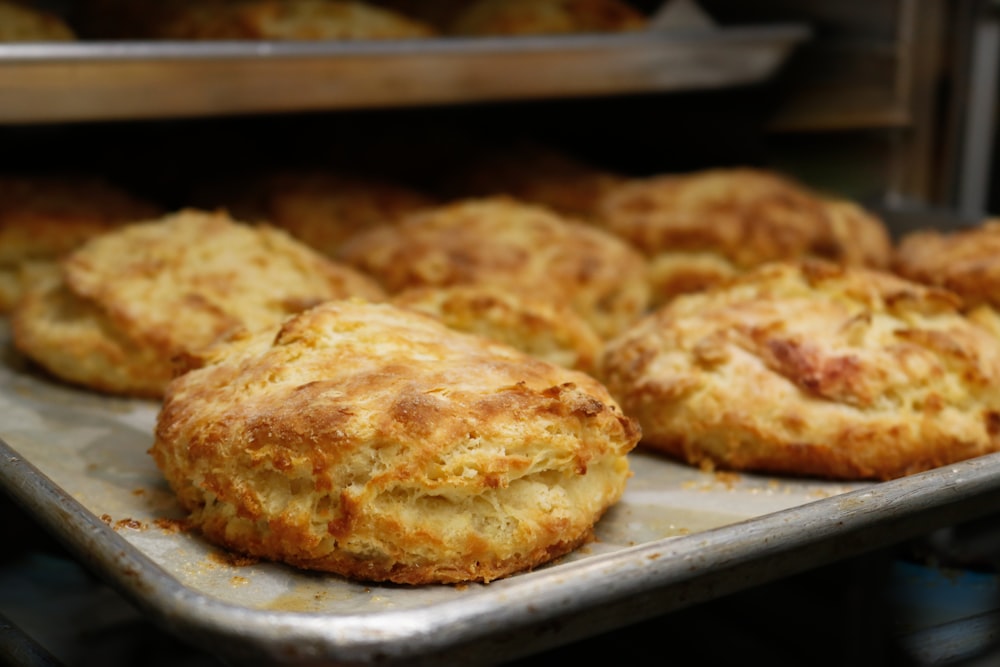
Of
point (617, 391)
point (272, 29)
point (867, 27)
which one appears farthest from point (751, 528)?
point (867, 27)

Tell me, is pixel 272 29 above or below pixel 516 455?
above

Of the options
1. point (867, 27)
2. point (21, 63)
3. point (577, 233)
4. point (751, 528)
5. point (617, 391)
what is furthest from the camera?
point (867, 27)

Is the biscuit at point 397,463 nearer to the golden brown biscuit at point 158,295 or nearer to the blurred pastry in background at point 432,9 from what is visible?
the golden brown biscuit at point 158,295

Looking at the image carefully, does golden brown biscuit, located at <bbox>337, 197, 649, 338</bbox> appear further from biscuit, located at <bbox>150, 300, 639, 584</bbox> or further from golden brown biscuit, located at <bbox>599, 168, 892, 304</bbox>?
biscuit, located at <bbox>150, 300, 639, 584</bbox>

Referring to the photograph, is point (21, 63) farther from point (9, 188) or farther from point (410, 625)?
point (410, 625)

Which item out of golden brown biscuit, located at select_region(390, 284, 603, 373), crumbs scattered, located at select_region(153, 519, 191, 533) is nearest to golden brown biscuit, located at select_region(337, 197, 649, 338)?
golden brown biscuit, located at select_region(390, 284, 603, 373)

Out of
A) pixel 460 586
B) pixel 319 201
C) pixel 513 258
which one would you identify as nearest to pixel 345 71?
pixel 319 201

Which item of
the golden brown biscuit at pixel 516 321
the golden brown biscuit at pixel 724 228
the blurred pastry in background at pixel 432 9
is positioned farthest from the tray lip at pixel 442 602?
the blurred pastry in background at pixel 432 9
